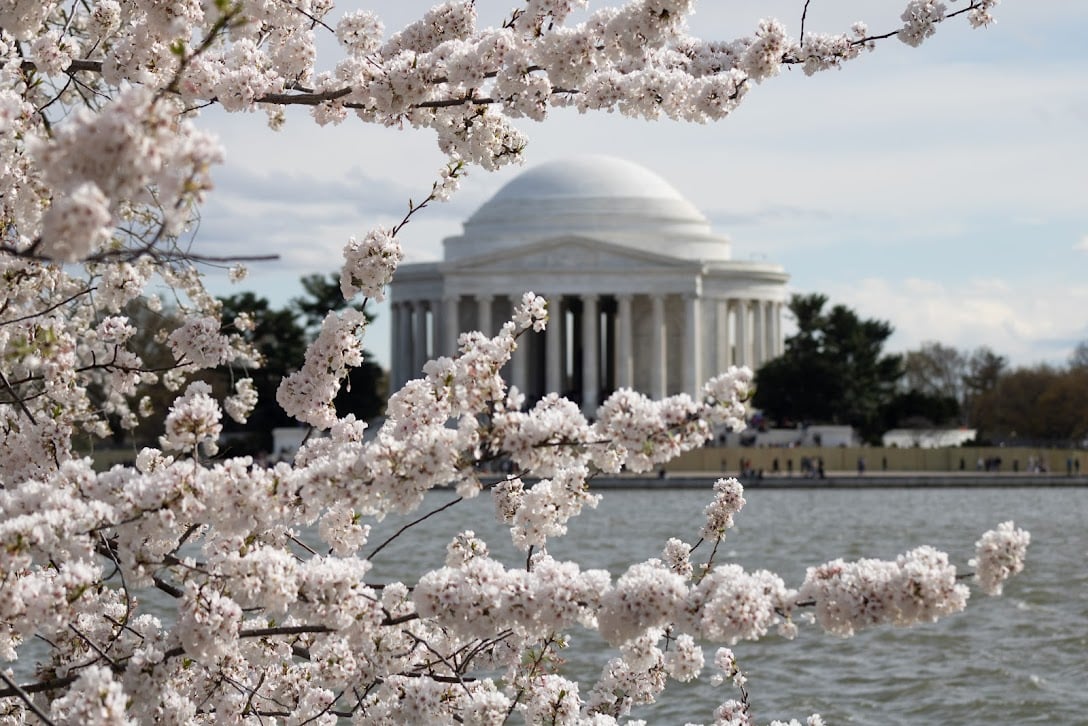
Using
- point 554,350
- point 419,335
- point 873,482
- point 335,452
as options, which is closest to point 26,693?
point 335,452

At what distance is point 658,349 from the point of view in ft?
364

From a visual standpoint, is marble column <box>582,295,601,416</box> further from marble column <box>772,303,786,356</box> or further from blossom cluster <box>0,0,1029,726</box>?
blossom cluster <box>0,0,1029,726</box>

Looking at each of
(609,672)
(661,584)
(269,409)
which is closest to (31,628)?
(661,584)

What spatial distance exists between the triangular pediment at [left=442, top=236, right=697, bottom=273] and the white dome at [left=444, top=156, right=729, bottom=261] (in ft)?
3.20

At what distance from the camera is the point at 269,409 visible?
321 ft

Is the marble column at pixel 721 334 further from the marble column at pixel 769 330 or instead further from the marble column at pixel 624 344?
the marble column at pixel 624 344

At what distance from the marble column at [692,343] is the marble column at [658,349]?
1.38 m

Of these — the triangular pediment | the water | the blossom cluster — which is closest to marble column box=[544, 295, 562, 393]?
the triangular pediment

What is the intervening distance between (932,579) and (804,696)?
16.8 m

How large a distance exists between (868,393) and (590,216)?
71.5 ft

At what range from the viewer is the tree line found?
324 ft

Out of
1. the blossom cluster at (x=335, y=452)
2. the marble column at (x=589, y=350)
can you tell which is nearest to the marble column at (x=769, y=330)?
the marble column at (x=589, y=350)

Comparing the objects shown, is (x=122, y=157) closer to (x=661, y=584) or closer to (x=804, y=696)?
(x=661, y=584)

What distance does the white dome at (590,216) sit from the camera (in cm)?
11062
